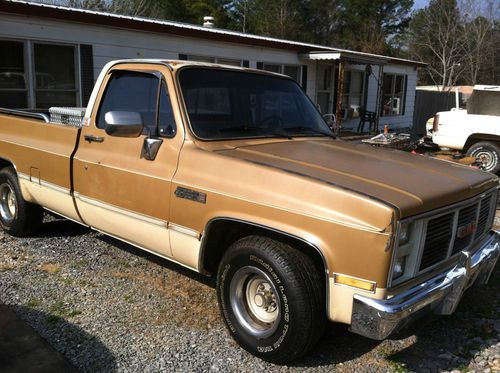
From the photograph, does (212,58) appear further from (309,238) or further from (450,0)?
(450,0)

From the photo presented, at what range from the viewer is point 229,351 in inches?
138

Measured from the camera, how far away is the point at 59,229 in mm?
6113

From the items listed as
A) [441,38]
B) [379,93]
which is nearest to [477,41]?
[441,38]

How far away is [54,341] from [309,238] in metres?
1.97

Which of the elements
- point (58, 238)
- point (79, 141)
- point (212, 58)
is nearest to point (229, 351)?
point (79, 141)

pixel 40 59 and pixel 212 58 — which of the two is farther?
pixel 212 58

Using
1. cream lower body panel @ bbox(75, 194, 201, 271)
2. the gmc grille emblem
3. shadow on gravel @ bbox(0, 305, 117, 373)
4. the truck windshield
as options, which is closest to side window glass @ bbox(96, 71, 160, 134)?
the truck windshield

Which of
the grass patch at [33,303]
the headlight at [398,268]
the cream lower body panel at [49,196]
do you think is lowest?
the grass patch at [33,303]

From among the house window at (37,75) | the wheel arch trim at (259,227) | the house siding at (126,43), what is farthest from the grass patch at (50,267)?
the house siding at (126,43)

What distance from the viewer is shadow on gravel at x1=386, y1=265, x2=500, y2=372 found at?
3461mm

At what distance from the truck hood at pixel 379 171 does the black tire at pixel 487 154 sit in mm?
8138

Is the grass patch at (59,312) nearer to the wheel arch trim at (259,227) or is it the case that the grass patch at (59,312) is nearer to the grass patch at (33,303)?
the grass patch at (33,303)

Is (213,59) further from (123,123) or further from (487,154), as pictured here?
(123,123)

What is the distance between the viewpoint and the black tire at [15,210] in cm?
553
